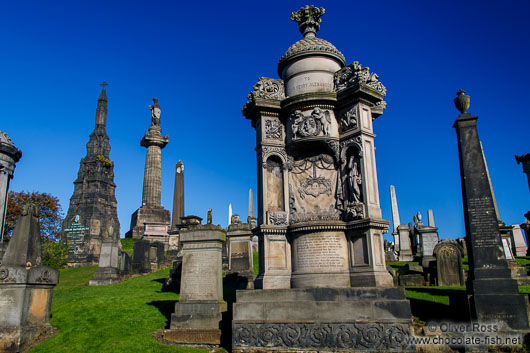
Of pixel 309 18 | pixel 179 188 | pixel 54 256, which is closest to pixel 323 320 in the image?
pixel 309 18

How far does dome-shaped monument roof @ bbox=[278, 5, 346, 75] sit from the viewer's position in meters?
9.98

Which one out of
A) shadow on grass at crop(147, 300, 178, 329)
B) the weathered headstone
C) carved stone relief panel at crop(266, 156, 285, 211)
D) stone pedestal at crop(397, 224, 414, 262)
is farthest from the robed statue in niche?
carved stone relief panel at crop(266, 156, 285, 211)

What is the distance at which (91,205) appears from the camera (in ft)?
142

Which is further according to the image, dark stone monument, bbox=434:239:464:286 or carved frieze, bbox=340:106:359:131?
dark stone monument, bbox=434:239:464:286

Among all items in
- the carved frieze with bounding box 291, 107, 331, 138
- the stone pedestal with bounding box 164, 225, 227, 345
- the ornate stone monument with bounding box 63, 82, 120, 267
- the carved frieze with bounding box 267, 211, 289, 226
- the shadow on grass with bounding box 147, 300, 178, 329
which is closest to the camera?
the stone pedestal with bounding box 164, 225, 227, 345

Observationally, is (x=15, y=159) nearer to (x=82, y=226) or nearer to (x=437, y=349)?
(x=82, y=226)

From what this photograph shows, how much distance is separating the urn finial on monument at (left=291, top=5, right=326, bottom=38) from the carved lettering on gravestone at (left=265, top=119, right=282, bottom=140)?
307 centimetres

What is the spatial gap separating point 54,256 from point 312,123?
2979 centimetres

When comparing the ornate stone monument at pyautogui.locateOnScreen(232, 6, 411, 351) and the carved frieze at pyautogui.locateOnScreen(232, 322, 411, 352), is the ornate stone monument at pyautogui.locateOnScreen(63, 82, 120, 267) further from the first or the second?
the carved frieze at pyautogui.locateOnScreen(232, 322, 411, 352)

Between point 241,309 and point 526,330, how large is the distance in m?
5.46

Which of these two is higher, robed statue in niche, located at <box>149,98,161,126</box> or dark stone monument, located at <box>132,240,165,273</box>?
robed statue in niche, located at <box>149,98,161,126</box>

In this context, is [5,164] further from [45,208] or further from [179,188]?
[45,208]

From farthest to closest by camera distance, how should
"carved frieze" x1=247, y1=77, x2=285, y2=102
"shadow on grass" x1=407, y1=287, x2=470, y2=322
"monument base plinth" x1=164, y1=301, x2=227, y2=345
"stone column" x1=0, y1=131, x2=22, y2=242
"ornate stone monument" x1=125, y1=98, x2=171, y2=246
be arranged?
"ornate stone monument" x1=125, y1=98, x2=171, y2=246 → "stone column" x1=0, y1=131, x2=22, y2=242 → "carved frieze" x1=247, y1=77, x2=285, y2=102 → "monument base plinth" x1=164, y1=301, x2=227, y2=345 → "shadow on grass" x1=407, y1=287, x2=470, y2=322

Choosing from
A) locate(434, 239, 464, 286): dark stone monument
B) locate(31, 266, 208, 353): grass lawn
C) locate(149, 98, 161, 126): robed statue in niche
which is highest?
locate(149, 98, 161, 126): robed statue in niche
